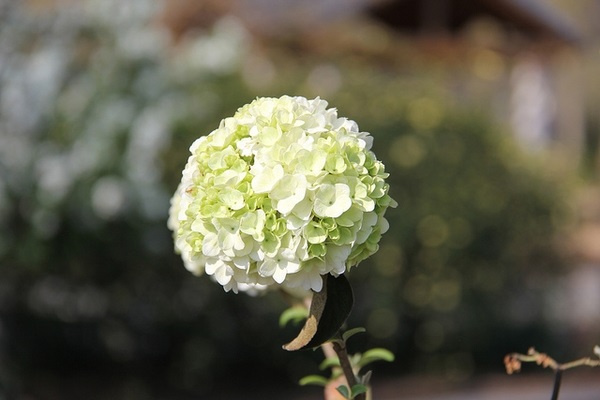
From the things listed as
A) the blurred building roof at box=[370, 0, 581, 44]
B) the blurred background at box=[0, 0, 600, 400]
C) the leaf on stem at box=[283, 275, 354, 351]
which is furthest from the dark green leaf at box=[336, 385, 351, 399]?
the blurred building roof at box=[370, 0, 581, 44]

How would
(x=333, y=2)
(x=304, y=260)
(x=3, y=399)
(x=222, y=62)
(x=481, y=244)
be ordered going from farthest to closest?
(x=333, y=2)
(x=481, y=244)
(x=222, y=62)
(x=3, y=399)
(x=304, y=260)

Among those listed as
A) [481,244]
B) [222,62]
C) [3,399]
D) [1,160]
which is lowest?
[3,399]

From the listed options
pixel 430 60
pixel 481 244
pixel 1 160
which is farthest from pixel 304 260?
pixel 430 60

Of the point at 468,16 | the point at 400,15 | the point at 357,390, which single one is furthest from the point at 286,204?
the point at 468,16

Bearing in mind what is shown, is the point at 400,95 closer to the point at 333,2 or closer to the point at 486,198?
the point at 486,198

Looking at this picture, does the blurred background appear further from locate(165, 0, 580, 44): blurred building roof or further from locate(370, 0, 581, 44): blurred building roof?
locate(370, 0, 581, 44): blurred building roof

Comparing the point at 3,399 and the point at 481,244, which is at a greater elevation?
the point at 481,244
